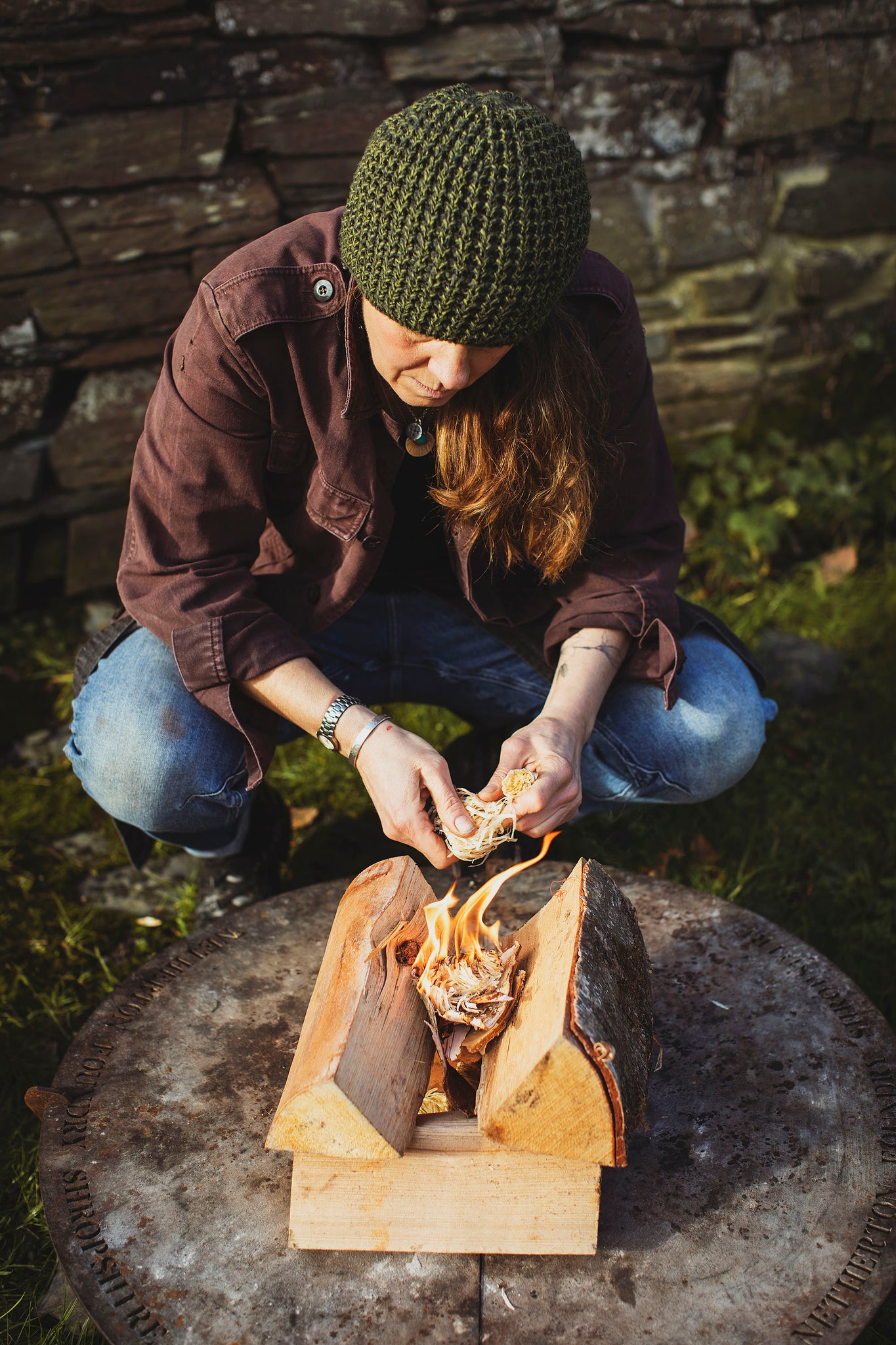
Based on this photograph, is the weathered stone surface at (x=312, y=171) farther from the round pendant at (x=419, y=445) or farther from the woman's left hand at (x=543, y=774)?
the woman's left hand at (x=543, y=774)

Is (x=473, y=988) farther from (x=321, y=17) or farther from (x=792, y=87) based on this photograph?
(x=792, y=87)

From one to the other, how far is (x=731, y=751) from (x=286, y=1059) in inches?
47.0

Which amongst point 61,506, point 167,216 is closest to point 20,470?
point 61,506

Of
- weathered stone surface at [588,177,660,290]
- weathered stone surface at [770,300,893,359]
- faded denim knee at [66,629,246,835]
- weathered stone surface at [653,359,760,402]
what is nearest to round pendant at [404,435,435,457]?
faded denim knee at [66,629,246,835]

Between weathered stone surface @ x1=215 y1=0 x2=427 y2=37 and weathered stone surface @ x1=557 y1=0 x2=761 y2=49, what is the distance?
Result: 52 centimetres

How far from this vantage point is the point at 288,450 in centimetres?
206

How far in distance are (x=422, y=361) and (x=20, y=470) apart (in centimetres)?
221

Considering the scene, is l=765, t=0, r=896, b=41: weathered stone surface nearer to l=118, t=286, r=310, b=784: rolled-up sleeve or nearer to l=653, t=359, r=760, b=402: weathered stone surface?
l=653, t=359, r=760, b=402: weathered stone surface

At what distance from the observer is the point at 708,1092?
162cm

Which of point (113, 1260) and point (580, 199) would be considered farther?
point (580, 199)

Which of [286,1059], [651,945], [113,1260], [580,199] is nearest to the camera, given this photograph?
[113,1260]

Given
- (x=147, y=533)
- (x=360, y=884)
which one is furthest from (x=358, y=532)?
(x=360, y=884)

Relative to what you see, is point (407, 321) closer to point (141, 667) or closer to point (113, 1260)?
point (141, 667)

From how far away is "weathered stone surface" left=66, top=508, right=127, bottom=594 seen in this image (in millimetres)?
3594
